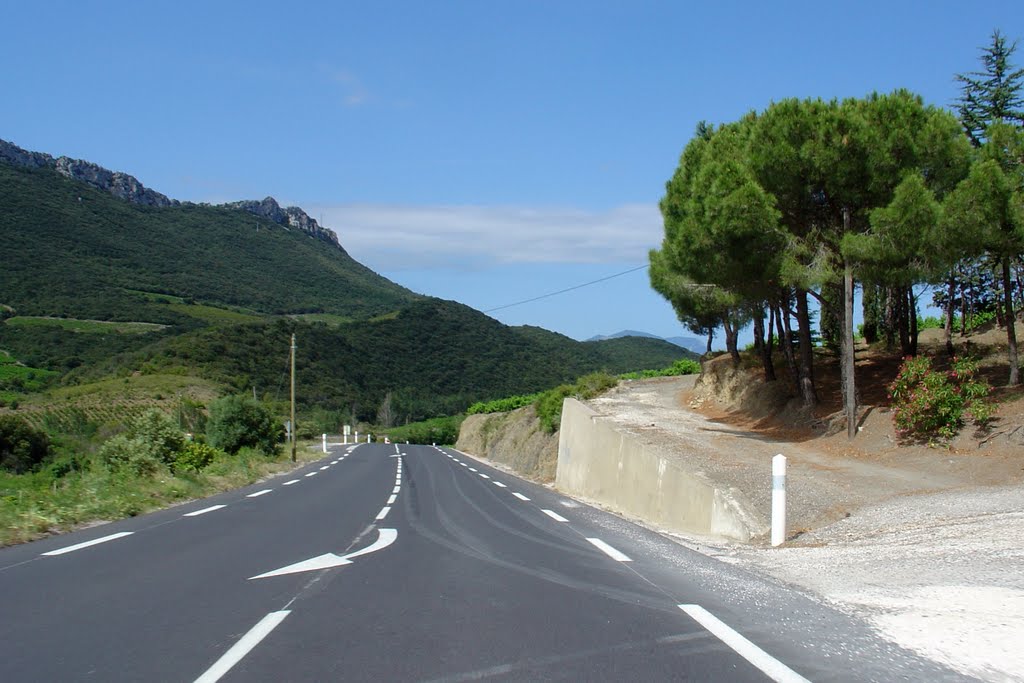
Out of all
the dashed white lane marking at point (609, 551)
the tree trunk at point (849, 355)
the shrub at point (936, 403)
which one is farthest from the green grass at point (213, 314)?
the dashed white lane marking at point (609, 551)

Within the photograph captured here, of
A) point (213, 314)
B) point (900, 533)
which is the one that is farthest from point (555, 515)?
point (213, 314)

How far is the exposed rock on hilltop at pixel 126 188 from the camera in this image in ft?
449

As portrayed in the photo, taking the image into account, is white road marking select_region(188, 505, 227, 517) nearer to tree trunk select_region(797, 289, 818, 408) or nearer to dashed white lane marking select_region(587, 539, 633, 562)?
dashed white lane marking select_region(587, 539, 633, 562)

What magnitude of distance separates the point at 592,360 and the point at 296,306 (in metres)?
45.0

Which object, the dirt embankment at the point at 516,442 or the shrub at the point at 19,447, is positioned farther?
the shrub at the point at 19,447

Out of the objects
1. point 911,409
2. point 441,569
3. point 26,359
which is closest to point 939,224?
point 911,409

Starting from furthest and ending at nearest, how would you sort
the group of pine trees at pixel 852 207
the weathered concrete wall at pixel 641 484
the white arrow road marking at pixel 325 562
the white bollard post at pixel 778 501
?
the group of pine trees at pixel 852 207
the weathered concrete wall at pixel 641 484
the white bollard post at pixel 778 501
the white arrow road marking at pixel 325 562

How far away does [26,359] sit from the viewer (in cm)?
7550

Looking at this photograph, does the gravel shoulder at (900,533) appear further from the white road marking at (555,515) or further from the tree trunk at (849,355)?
the white road marking at (555,515)

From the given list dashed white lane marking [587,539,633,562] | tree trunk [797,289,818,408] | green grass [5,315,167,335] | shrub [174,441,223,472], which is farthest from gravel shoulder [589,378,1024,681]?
green grass [5,315,167,335]

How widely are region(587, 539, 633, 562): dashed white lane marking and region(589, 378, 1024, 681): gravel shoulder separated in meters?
1.16

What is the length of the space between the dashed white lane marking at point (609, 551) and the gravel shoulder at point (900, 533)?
1.16 m

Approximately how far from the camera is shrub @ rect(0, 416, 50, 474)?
40.5 metres

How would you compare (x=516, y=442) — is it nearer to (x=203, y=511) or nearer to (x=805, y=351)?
(x=805, y=351)
